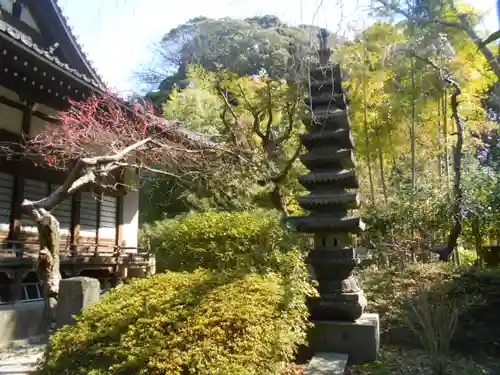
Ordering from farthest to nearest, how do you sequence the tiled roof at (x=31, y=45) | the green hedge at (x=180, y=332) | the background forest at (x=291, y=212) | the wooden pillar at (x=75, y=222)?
the wooden pillar at (x=75, y=222) → the tiled roof at (x=31, y=45) → the background forest at (x=291, y=212) → the green hedge at (x=180, y=332)

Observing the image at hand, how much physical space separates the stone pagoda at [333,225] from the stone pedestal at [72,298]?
10.0 feet

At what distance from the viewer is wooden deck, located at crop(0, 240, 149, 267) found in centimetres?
715

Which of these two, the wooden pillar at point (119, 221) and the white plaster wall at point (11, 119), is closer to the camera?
the white plaster wall at point (11, 119)

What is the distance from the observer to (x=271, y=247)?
4.78 m

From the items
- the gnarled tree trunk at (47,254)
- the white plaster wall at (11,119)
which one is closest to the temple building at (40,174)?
the white plaster wall at (11,119)

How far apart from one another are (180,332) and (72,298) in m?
1.12

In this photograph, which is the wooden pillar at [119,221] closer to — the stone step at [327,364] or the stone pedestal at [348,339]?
the stone pedestal at [348,339]

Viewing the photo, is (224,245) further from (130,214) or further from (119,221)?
(130,214)

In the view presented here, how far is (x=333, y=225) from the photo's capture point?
586 cm

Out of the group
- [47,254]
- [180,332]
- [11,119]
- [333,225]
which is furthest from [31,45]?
[333,225]

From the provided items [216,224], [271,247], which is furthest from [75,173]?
[271,247]

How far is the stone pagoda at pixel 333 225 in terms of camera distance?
546 centimetres

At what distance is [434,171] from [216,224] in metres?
14.2

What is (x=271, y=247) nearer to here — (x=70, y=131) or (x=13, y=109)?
(x=70, y=131)
